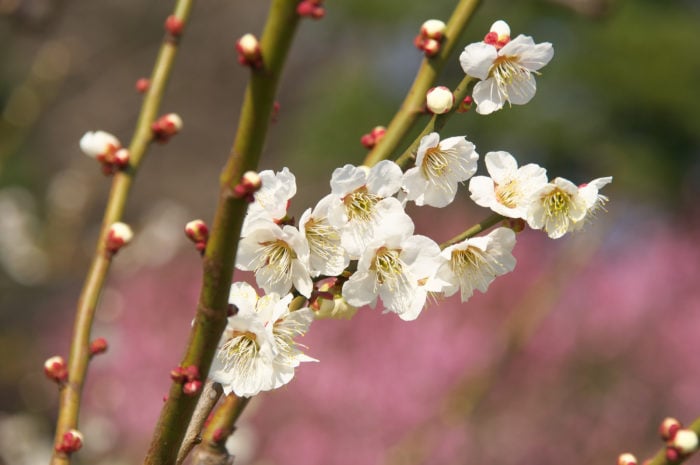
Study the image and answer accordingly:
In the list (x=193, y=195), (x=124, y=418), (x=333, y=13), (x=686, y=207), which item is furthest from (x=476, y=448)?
(x=193, y=195)

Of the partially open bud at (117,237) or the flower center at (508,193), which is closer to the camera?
the flower center at (508,193)

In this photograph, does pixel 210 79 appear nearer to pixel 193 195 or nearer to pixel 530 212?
pixel 193 195

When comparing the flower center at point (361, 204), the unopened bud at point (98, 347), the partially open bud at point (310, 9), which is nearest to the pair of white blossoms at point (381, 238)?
the flower center at point (361, 204)

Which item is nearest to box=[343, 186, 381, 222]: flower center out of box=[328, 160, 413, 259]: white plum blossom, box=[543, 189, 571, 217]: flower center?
box=[328, 160, 413, 259]: white plum blossom

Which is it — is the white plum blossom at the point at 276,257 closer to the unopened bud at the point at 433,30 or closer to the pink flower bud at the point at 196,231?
the pink flower bud at the point at 196,231

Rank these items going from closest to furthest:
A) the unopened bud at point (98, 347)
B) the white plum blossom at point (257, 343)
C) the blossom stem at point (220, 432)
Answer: the white plum blossom at point (257, 343) → the blossom stem at point (220, 432) → the unopened bud at point (98, 347)

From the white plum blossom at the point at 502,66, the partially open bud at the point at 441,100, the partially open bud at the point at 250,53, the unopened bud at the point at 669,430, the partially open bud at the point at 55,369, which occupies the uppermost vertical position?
the white plum blossom at the point at 502,66

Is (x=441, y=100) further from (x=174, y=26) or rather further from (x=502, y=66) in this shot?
(x=174, y=26)
